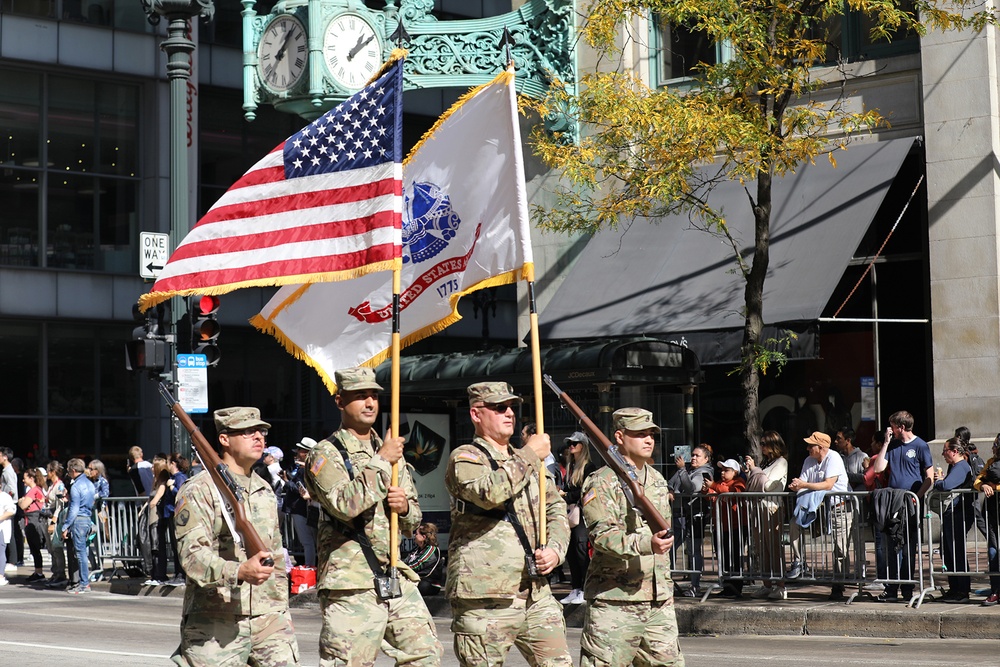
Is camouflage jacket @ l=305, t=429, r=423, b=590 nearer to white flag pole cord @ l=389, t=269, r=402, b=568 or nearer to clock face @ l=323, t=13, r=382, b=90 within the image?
white flag pole cord @ l=389, t=269, r=402, b=568

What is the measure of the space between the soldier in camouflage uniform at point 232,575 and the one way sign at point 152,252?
12.4 m

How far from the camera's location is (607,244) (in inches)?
846

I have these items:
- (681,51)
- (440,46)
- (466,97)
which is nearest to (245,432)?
(466,97)

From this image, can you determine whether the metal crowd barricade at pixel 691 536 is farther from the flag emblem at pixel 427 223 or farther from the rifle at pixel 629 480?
the rifle at pixel 629 480

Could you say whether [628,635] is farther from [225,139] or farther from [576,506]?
[225,139]

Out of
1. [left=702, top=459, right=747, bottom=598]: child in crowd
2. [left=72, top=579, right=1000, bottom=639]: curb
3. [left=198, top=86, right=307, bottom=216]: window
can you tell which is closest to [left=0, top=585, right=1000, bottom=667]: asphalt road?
[left=72, top=579, right=1000, bottom=639]: curb

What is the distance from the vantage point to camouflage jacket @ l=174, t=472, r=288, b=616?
682 cm

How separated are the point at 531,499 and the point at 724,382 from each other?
1356cm

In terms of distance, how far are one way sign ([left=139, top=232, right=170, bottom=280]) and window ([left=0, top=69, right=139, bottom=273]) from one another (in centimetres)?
1257

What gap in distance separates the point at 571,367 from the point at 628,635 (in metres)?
10.3

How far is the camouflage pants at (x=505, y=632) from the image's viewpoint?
7566 mm

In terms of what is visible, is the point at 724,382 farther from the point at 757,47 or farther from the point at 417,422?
the point at 757,47

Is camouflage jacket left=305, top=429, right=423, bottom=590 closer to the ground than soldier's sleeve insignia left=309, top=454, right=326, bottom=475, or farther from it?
closer to the ground

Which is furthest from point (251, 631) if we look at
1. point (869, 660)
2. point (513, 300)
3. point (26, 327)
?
point (513, 300)
